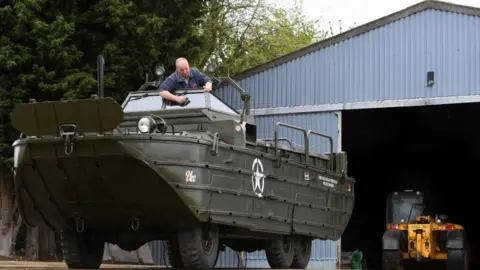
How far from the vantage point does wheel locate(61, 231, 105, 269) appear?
37.0ft

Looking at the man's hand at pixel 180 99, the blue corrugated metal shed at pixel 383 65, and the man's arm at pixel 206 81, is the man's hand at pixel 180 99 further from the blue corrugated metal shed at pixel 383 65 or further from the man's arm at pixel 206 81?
the blue corrugated metal shed at pixel 383 65

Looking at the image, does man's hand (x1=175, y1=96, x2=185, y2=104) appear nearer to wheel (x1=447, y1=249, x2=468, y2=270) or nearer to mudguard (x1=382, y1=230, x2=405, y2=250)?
mudguard (x1=382, y1=230, x2=405, y2=250)

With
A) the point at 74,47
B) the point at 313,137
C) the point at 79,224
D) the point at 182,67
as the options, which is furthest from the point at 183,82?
the point at 313,137

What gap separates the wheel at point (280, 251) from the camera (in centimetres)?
1256

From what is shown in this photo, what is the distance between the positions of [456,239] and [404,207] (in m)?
2.63

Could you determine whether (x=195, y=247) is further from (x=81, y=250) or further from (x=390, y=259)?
(x=390, y=259)

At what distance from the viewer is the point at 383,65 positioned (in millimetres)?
20688

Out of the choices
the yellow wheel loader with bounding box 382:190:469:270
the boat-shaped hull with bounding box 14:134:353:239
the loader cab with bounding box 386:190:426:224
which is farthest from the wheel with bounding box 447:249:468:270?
the boat-shaped hull with bounding box 14:134:353:239

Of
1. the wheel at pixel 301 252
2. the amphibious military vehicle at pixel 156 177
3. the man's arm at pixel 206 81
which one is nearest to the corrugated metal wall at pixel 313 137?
the wheel at pixel 301 252

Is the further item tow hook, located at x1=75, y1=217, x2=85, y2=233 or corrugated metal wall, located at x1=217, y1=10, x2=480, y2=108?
corrugated metal wall, located at x1=217, y1=10, x2=480, y2=108

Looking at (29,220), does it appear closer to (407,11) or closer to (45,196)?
(45,196)

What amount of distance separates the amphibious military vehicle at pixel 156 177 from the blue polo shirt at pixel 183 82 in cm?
13

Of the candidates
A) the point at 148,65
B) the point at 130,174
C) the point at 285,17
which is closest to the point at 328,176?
the point at 130,174

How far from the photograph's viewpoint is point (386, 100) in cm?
2053
